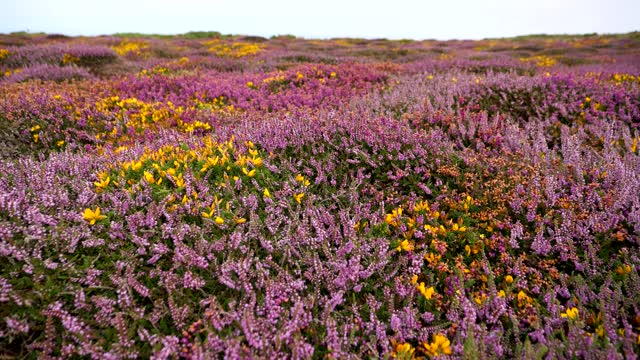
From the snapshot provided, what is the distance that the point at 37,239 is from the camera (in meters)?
2.50

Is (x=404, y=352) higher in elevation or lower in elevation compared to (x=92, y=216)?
lower

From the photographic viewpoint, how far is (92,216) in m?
2.65

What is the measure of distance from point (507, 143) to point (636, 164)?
1.26 metres

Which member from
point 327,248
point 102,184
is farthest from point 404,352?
Result: point 102,184

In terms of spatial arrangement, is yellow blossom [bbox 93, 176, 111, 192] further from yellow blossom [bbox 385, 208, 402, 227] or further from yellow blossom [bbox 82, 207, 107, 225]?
yellow blossom [bbox 385, 208, 402, 227]

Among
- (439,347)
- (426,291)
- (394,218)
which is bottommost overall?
(439,347)

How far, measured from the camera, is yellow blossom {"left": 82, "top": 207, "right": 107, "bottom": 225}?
263 cm

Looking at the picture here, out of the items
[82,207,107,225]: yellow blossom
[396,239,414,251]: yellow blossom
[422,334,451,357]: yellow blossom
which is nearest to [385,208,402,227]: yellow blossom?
[396,239,414,251]: yellow blossom

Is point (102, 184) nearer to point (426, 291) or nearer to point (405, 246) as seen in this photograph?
point (405, 246)

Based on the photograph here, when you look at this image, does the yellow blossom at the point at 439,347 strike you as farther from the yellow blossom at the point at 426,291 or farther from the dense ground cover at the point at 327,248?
the yellow blossom at the point at 426,291

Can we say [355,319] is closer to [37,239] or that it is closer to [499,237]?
[499,237]

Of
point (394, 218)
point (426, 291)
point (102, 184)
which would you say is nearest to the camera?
point (426, 291)

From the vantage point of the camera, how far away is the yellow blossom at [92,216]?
263 centimetres

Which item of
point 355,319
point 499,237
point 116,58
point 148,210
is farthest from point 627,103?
point 116,58
